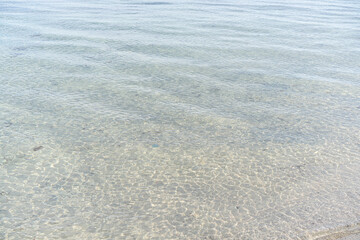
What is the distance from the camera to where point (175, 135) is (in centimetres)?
391

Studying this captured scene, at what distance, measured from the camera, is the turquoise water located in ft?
8.89

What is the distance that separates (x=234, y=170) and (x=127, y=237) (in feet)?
4.06

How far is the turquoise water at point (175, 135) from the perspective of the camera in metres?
2.71

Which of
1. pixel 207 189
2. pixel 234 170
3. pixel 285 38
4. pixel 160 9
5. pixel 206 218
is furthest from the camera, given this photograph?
pixel 160 9

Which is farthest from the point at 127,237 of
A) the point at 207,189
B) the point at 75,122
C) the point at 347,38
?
the point at 347,38

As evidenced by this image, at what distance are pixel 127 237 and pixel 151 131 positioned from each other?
1619 mm

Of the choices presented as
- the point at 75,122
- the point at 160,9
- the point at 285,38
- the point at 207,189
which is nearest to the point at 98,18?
the point at 160,9

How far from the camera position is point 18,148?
3.57 m

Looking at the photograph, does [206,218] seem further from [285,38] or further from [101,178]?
[285,38]

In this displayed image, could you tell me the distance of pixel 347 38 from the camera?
8422mm

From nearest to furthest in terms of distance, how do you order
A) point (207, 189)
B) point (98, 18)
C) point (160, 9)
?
1. point (207, 189)
2. point (98, 18)
3. point (160, 9)

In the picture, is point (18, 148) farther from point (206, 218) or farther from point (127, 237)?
point (206, 218)

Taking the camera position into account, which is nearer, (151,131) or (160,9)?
(151,131)

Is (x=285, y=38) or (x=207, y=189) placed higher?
(x=285, y=38)
